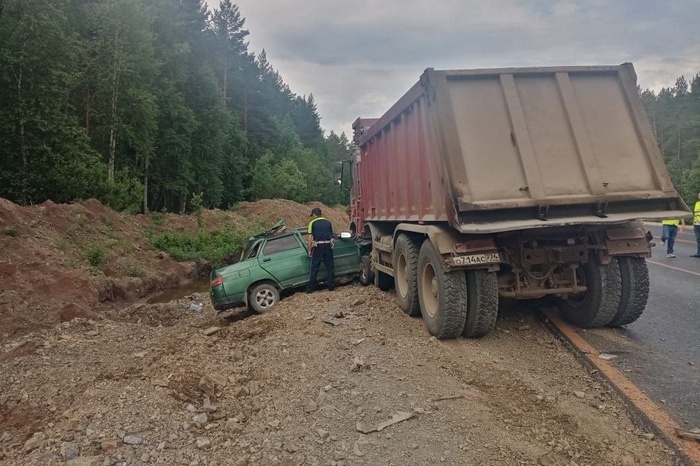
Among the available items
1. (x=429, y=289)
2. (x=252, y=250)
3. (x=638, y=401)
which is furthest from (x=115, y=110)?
(x=638, y=401)

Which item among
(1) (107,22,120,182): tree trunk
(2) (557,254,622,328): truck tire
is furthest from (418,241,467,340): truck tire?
(1) (107,22,120,182): tree trunk

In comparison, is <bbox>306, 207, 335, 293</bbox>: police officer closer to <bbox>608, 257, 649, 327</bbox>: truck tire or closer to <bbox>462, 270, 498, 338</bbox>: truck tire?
<bbox>462, 270, 498, 338</bbox>: truck tire

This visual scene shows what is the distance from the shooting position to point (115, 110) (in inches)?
973

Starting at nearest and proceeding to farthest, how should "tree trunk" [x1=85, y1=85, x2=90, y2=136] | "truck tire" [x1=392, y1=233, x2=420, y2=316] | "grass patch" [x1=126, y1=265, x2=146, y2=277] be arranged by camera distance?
"truck tire" [x1=392, y1=233, x2=420, y2=316]
"grass patch" [x1=126, y1=265, x2=146, y2=277]
"tree trunk" [x1=85, y1=85, x2=90, y2=136]

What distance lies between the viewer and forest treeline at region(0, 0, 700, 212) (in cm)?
1950

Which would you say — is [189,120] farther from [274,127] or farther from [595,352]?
[595,352]

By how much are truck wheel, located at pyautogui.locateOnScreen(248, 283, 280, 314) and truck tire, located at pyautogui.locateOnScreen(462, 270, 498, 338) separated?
528cm

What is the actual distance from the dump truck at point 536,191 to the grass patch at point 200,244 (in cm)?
1508

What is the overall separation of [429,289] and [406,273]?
A: 786 mm

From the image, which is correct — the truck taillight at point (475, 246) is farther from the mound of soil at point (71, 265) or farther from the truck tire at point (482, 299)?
the mound of soil at point (71, 265)

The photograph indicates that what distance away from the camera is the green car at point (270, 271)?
9906 mm

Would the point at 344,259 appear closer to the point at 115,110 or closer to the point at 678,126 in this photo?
the point at 115,110

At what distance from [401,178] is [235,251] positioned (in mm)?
15405


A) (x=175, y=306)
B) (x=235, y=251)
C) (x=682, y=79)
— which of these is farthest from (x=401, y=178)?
(x=682, y=79)
